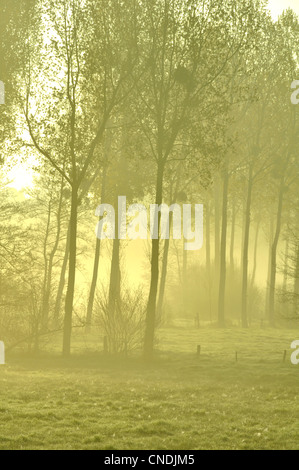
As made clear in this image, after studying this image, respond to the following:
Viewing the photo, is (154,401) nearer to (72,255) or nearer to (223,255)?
(72,255)

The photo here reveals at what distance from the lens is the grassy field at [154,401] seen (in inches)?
479

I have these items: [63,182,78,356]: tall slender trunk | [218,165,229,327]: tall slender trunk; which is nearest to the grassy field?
[63,182,78,356]: tall slender trunk

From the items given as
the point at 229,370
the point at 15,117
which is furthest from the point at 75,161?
the point at 229,370

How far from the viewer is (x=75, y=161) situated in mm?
25953

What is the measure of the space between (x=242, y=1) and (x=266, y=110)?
16435 mm

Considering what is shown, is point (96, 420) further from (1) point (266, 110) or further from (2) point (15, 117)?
(1) point (266, 110)

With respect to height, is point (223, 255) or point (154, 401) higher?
point (223, 255)

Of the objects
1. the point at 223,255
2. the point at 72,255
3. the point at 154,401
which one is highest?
the point at 223,255

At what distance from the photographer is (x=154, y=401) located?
657 inches


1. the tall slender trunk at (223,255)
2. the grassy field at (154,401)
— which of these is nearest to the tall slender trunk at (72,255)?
the grassy field at (154,401)

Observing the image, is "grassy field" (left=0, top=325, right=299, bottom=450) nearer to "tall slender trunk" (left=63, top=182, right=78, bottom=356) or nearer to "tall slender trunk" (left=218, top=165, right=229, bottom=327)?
"tall slender trunk" (left=63, top=182, right=78, bottom=356)

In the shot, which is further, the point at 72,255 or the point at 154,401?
the point at 72,255

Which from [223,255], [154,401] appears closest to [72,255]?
[154,401]

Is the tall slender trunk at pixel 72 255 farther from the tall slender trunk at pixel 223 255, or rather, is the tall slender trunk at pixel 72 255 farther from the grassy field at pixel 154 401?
the tall slender trunk at pixel 223 255
